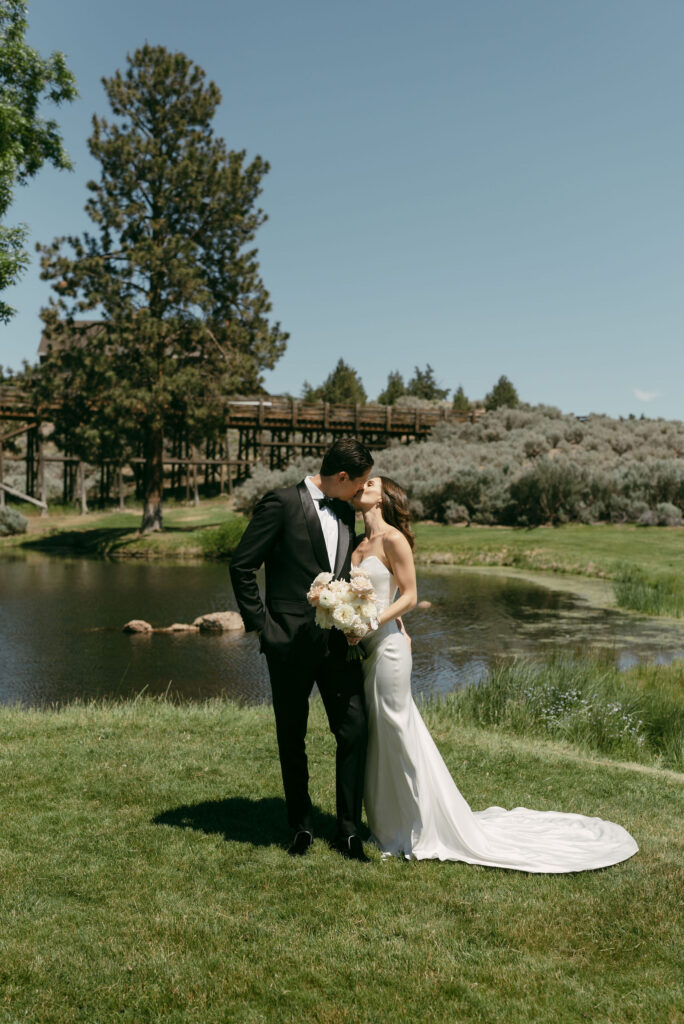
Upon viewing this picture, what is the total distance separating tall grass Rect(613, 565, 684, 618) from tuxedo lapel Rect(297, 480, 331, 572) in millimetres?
15342

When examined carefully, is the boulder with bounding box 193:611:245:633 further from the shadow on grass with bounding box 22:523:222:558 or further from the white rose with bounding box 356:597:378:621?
the shadow on grass with bounding box 22:523:222:558

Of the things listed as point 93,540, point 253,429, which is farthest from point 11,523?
point 253,429

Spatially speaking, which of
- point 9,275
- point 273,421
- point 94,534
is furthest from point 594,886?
point 273,421

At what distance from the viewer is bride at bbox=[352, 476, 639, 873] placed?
505 centimetres

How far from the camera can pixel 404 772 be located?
5098 mm

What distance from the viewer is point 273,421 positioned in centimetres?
4450

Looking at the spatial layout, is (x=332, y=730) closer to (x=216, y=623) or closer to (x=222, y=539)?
(x=216, y=623)

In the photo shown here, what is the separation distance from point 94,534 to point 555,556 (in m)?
19.6

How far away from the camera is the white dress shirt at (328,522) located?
5.02 m

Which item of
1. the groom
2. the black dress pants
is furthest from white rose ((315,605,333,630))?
the black dress pants

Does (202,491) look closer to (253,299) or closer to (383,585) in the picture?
(253,299)

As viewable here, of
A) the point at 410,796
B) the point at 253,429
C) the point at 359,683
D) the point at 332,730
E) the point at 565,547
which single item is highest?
the point at 253,429

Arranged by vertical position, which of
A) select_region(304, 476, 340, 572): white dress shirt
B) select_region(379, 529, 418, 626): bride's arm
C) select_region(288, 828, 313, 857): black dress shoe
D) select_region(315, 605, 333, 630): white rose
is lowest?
select_region(288, 828, 313, 857): black dress shoe

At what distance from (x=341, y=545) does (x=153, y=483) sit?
30.3 meters
